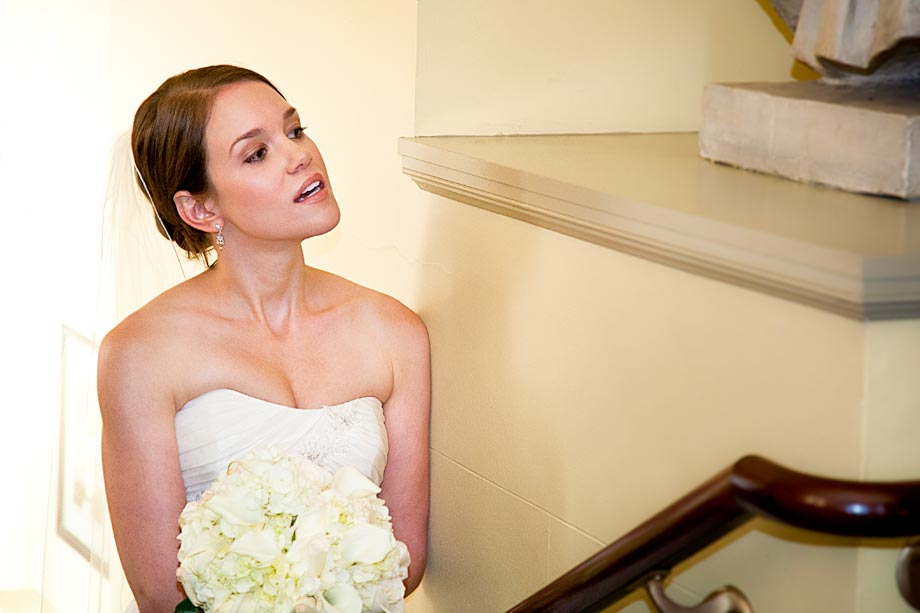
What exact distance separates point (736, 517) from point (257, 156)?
137 centimetres

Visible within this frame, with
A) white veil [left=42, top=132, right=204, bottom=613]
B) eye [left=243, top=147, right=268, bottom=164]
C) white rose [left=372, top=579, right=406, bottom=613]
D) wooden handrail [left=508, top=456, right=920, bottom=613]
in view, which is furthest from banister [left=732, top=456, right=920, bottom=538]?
white veil [left=42, top=132, right=204, bottom=613]

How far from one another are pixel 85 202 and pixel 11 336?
0.58 meters

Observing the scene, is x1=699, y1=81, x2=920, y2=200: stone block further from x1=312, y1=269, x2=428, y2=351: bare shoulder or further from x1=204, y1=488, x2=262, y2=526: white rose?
x1=204, y1=488, x2=262, y2=526: white rose

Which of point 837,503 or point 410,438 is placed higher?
point 837,503

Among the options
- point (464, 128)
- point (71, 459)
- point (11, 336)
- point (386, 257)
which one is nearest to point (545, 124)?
point (464, 128)

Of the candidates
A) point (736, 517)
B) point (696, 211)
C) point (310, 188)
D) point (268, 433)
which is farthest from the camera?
point (268, 433)

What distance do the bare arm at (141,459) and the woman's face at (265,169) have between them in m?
0.36

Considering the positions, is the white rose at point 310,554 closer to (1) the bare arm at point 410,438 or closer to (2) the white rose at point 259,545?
(2) the white rose at point 259,545

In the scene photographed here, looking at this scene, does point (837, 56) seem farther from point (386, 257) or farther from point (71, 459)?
point (71, 459)

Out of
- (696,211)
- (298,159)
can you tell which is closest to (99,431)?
(298,159)

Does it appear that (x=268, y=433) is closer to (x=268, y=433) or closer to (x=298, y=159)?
(x=268, y=433)

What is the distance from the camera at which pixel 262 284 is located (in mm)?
2537

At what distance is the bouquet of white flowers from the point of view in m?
1.79

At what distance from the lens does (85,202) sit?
3.91 meters
